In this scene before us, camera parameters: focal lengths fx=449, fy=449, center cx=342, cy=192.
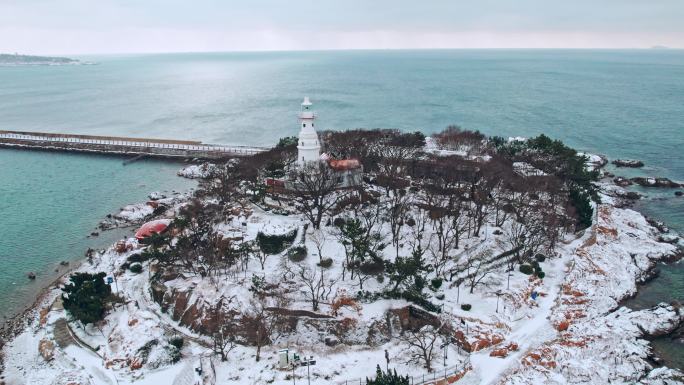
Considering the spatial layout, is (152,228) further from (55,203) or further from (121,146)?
(121,146)

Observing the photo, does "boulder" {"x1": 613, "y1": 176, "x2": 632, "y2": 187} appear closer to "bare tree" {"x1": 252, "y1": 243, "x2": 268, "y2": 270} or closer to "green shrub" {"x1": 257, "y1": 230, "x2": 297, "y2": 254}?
"green shrub" {"x1": 257, "y1": 230, "x2": 297, "y2": 254}

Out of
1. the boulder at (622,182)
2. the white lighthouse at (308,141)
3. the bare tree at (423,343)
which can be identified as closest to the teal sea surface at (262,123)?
the boulder at (622,182)

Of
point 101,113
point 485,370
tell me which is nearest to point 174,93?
point 101,113

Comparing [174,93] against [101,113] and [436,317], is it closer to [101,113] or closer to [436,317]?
[101,113]

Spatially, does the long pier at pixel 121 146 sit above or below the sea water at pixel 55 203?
above

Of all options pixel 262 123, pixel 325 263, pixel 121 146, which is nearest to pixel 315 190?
pixel 325 263

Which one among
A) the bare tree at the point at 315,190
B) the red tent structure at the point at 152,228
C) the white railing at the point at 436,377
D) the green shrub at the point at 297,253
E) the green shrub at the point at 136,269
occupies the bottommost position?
the white railing at the point at 436,377

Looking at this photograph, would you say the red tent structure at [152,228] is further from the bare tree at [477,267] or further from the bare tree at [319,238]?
the bare tree at [477,267]
